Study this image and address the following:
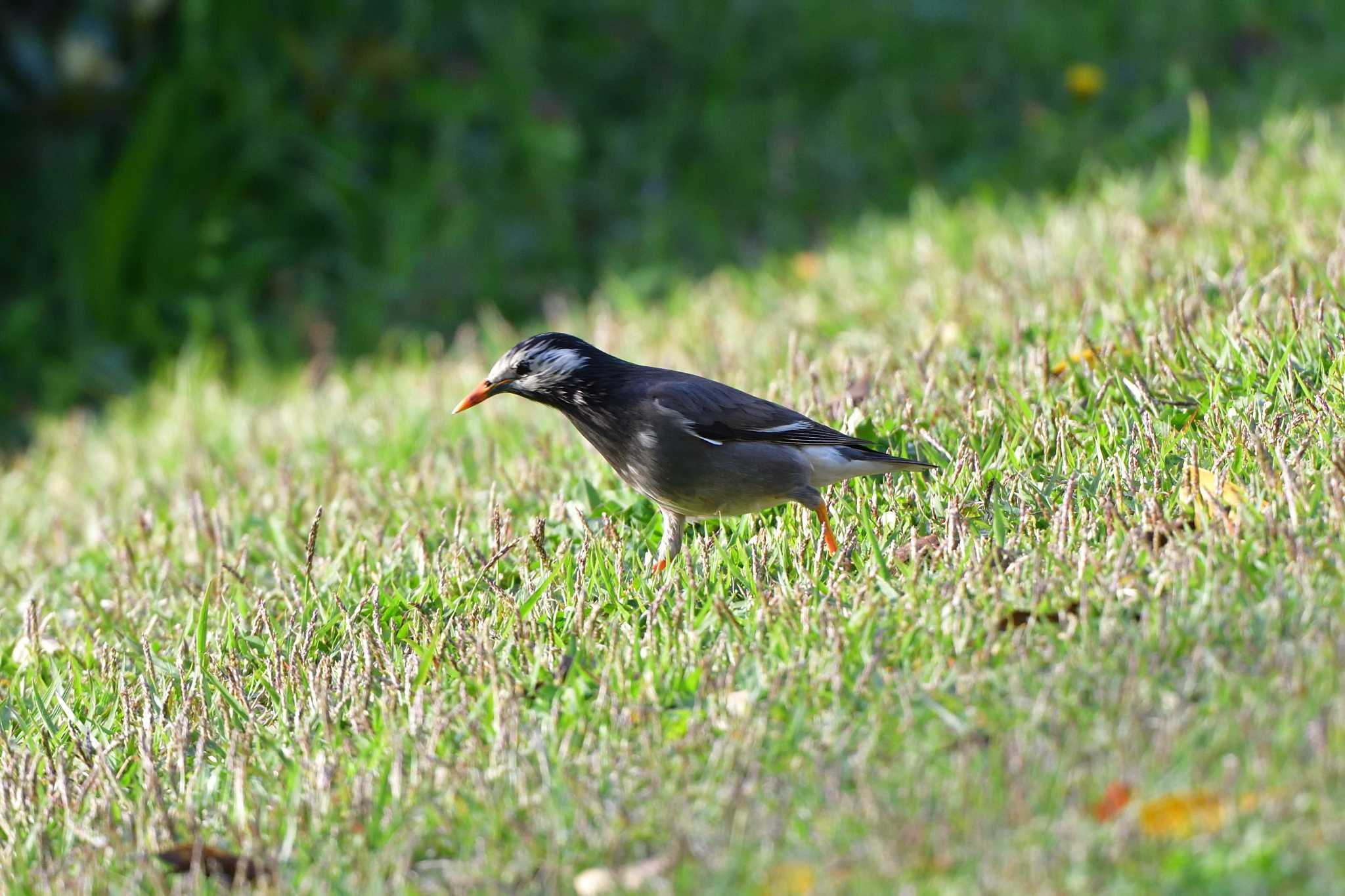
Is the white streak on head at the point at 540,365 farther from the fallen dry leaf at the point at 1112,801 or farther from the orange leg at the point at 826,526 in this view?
the fallen dry leaf at the point at 1112,801

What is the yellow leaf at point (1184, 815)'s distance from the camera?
8.71ft

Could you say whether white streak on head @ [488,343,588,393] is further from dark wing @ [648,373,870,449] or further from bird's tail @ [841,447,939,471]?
bird's tail @ [841,447,939,471]

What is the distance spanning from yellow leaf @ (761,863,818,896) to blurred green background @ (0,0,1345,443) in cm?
600

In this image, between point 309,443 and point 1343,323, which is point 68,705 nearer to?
point 309,443

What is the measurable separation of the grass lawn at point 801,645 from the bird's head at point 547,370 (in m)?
0.39

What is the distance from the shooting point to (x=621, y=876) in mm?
2877

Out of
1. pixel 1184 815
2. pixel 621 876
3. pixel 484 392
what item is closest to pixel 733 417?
pixel 484 392

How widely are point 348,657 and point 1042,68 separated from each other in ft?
27.0

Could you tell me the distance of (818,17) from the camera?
11.2 m

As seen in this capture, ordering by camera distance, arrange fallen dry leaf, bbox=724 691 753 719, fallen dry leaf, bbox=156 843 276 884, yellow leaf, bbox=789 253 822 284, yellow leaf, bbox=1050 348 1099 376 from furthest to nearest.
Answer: yellow leaf, bbox=789 253 822 284 → yellow leaf, bbox=1050 348 1099 376 → fallen dry leaf, bbox=724 691 753 719 → fallen dry leaf, bbox=156 843 276 884

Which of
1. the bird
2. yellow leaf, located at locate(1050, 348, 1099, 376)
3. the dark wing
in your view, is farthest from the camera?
yellow leaf, located at locate(1050, 348, 1099, 376)

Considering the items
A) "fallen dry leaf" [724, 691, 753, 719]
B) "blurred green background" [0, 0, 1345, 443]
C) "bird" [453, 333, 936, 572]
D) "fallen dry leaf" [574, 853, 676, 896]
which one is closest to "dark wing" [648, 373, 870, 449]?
"bird" [453, 333, 936, 572]

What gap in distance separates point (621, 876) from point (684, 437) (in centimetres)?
190

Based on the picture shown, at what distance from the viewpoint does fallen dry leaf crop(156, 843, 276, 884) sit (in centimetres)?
319
